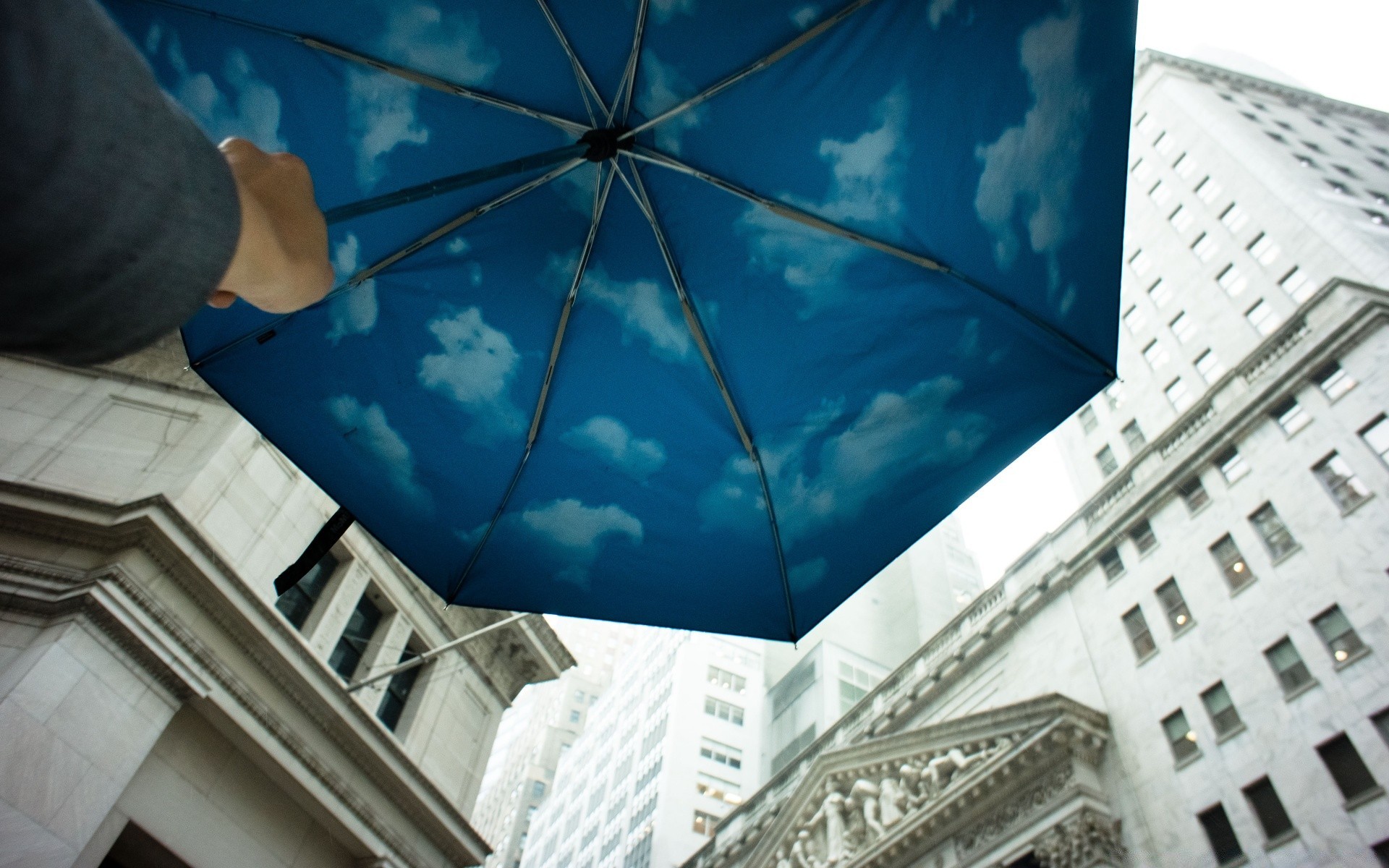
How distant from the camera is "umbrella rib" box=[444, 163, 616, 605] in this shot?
16.8 ft

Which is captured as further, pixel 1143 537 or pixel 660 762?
pixel 660 762

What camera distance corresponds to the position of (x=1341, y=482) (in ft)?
80.5

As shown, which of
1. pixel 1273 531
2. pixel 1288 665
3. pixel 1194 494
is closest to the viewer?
pixel 1288 665

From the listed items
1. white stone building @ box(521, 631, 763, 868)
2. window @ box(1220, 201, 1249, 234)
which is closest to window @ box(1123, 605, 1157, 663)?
window @ box(1220, 201, 1249, 234)

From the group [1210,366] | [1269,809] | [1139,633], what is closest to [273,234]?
[1269,809]

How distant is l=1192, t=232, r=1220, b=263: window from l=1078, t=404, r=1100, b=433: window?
9.68 m

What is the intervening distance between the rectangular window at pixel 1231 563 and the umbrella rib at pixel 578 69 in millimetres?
27978

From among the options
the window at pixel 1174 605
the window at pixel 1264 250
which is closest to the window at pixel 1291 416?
the window at pixel 1174 605

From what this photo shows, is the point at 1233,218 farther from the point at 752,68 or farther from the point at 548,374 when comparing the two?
the point at 548,374

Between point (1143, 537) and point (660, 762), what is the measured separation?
54810 mm

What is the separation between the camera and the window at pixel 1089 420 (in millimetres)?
46594

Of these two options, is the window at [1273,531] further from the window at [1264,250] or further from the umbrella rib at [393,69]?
the umbrella rib at [393,69]

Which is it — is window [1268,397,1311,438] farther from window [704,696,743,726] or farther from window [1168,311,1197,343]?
window [704,696,743,726]

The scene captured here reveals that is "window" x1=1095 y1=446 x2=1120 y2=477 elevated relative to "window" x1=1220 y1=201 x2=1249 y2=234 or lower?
lower
